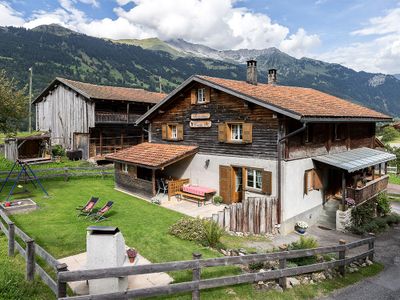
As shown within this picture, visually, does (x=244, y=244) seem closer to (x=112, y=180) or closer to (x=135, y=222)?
(x=135, y=222)

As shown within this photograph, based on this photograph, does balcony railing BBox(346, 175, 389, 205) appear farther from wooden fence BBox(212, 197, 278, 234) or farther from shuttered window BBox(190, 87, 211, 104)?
shuttered window BBox(190, 87, 211, 104)

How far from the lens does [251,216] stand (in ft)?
44.7

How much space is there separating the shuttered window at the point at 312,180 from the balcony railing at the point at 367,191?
1.53 m

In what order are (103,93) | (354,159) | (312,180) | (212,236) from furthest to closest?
(103,93)
(354,159)
(312,180)
(212,236)

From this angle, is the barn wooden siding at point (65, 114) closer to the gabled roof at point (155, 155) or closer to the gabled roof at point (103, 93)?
the gabled roof at point (103, 93)

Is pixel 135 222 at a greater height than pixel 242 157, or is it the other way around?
pixel 242 157

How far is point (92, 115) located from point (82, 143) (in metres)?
3.45

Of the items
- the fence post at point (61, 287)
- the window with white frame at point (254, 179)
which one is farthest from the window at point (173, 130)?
the fence post at point (61, 287)

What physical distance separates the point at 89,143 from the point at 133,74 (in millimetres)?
148610

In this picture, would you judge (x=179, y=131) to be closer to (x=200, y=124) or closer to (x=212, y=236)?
(x=200, y=124)

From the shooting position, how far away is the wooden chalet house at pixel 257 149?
1455 centimetres

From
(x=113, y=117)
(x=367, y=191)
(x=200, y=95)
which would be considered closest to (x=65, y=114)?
(x=113, y=117)

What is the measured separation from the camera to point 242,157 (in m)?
15.9

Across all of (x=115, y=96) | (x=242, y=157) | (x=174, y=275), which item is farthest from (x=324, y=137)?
(x=115, y=96)
